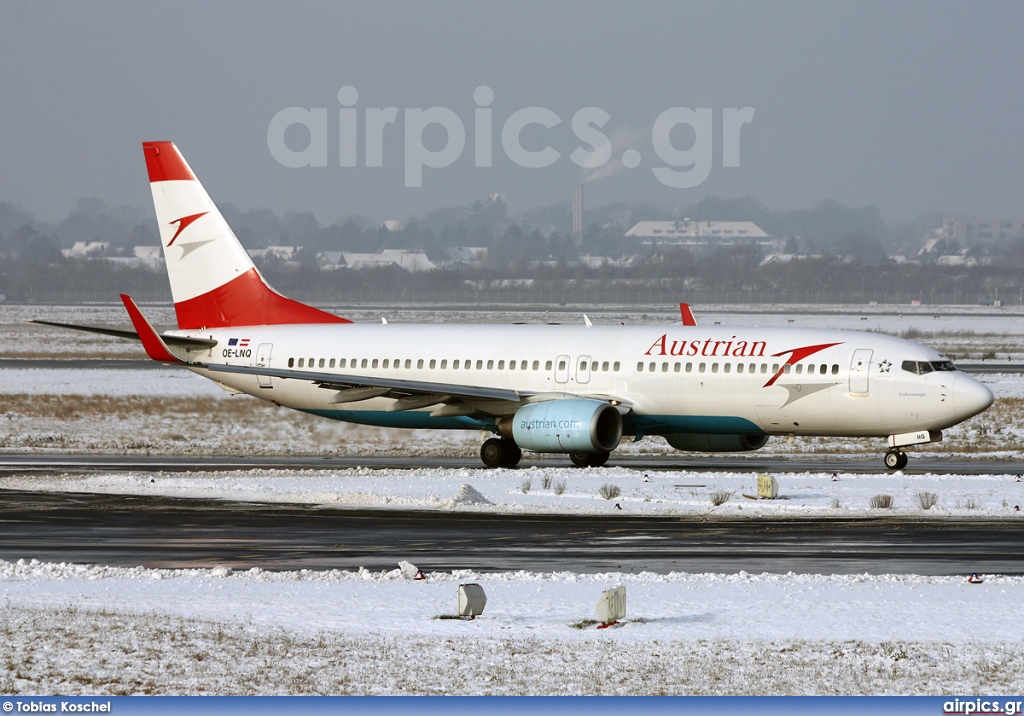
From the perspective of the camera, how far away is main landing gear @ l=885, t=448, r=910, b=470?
117 ft

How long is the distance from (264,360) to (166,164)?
23.6 ft

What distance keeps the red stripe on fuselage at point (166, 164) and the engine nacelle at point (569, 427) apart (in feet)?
46.7

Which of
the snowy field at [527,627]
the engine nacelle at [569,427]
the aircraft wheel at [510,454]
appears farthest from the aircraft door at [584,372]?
the snowy field at [527,627]

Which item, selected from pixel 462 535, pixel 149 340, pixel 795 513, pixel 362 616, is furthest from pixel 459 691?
pixel 149 340

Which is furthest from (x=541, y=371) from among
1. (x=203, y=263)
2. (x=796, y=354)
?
(x=203, y=263)

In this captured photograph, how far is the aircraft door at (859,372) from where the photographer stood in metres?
34.9

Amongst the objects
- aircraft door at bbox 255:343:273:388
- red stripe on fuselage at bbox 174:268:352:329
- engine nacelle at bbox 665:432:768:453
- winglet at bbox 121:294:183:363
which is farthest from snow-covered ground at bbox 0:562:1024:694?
red stripe on fuselage at bbox 174:268:352:329

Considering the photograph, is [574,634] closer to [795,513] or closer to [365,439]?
[795,513]

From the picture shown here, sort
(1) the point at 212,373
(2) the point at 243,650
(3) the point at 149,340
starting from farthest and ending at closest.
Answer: (1) the point at 212,373 → (3) the point at 149,340 → (2) the point at 243,650

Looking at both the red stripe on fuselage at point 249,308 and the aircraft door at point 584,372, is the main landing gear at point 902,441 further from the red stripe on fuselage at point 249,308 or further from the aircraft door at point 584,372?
the red stripe on fuselage at point 249,308

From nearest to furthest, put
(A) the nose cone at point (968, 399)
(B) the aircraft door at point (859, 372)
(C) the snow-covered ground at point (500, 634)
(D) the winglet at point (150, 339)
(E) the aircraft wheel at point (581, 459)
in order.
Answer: (C) the snow-covered ground at point (500, 634)
(A) the nose cone at point (968, 399)
(B) the aircraft door at point (859, 372)
(E) the aircraft wheel at point (581, 459)
(D) the winglet at point (150, 339)

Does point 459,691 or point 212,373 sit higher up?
point 212,373

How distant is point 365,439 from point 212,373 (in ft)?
16.6

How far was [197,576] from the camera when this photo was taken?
19141 mm
